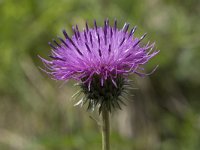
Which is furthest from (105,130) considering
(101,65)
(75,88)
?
(75,88)

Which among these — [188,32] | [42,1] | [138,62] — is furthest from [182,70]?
[138,62]

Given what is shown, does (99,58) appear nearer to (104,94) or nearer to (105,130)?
(104,94)

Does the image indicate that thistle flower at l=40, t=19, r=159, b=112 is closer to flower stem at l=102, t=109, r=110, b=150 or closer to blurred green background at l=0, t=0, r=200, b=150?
flower stem at l=102, t=109, r=110, b=150

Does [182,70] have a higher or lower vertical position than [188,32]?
lower

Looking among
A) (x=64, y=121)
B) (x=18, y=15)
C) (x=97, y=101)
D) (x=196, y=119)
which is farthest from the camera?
(x=18, y=15)

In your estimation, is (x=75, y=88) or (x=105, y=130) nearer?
(x=105, y=130)

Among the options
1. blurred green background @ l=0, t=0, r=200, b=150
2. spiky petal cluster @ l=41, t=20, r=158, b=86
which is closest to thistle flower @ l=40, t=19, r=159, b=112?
spiky petal cluster @ l=41, t=20, r=158, b=86

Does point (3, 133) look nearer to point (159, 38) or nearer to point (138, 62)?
point (159, 38)
